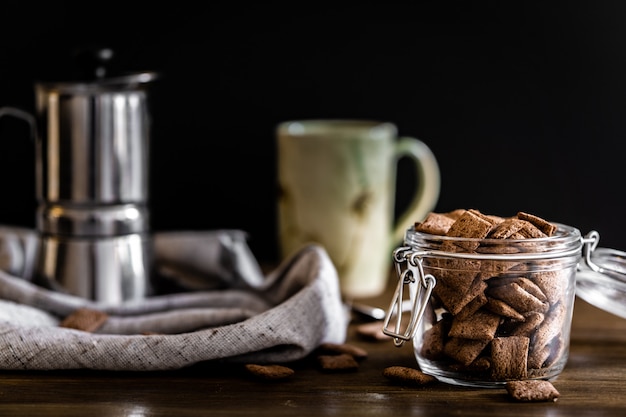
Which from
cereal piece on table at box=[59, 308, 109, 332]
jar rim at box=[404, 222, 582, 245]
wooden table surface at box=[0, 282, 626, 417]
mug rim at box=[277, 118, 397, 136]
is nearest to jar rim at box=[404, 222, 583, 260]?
jar rim at box=[404, 222, 582, 245]

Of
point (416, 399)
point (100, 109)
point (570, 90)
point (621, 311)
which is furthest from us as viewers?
point (570, 90)

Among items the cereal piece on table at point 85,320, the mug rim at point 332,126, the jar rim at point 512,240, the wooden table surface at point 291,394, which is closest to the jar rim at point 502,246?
the jar rim at point 512,240

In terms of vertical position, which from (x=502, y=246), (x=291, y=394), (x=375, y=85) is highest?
(x=375, y=85)

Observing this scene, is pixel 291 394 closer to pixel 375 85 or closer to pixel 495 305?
pixel 495 305

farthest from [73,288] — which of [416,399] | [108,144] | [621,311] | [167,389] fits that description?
[621,311]

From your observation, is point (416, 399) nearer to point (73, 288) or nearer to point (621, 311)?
point (621, 311)

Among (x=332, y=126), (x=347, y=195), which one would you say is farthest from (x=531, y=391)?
(x=332, y=126)

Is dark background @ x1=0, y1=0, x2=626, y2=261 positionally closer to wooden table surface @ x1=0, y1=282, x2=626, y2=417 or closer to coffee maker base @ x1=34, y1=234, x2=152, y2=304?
coffee maker base @ x1=34, y1=234, x2=152, y2=304
